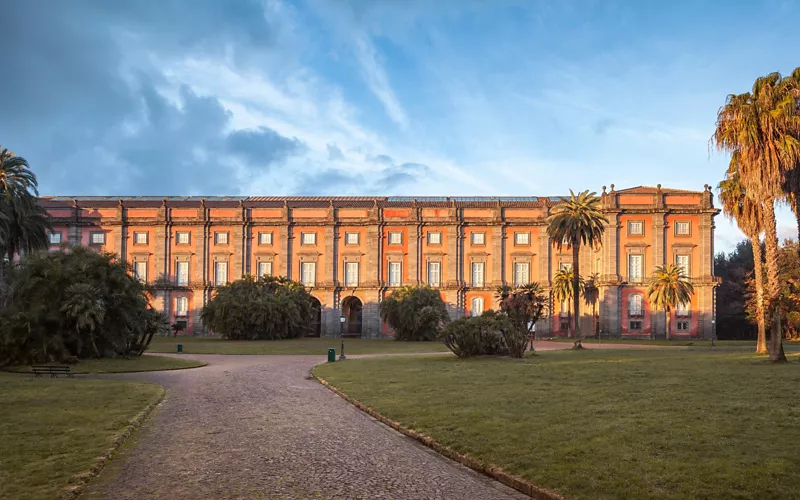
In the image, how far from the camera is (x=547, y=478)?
870 centimetres

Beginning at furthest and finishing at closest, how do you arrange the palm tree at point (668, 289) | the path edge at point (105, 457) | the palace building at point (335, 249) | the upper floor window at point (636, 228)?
the palace building at point (335, 249) → the upper floor window at point (636, 228) → the palm tree at point (668, 289) → the path edge at point (105, 457)

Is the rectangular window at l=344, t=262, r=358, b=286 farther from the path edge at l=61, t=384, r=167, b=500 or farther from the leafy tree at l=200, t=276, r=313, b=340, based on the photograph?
the path edge at l=61, t=384, r=167, b=500

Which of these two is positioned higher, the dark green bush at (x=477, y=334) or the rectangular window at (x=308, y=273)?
the rectangular window at (x=308, y=273)

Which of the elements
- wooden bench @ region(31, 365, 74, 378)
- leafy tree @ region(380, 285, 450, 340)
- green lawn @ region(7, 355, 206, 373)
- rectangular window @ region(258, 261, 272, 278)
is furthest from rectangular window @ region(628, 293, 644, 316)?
wooden bench @ region(31, 365, 74, 378)

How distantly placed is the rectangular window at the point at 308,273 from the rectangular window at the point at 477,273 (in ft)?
49.9

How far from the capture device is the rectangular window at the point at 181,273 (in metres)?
67.8

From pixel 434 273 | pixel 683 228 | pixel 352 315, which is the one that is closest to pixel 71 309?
pixel 434 273

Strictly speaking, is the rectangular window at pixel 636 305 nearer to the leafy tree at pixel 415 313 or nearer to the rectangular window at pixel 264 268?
the leafy tree at pixel 415 313

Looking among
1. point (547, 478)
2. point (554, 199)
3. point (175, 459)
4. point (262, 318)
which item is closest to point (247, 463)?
point (175, 459)

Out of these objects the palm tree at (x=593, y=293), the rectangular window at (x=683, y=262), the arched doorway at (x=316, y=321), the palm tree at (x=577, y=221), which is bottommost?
the arched doorway at (x=316, y=321)

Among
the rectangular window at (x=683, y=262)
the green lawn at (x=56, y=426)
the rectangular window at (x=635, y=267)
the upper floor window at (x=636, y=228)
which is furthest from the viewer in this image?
the upper floor window at (x=636, y=228)

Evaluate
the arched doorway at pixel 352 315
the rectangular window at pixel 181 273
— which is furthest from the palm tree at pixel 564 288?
the rectangular window at pixel 181 273

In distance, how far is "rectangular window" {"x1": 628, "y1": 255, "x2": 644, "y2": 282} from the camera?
63487 millimetres

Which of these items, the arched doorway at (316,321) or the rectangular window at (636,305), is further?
the arched doorway at (316,321)
